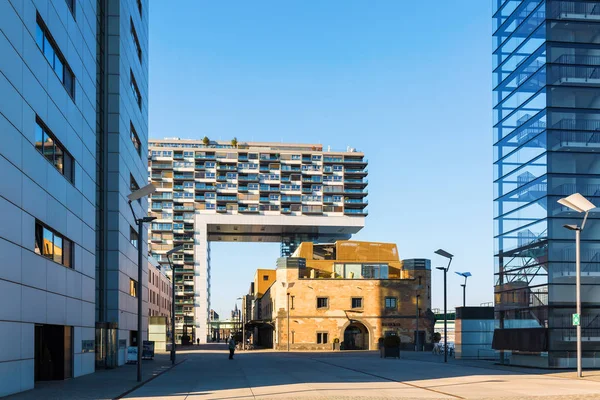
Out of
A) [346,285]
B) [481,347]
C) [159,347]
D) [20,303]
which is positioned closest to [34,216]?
[20,303]

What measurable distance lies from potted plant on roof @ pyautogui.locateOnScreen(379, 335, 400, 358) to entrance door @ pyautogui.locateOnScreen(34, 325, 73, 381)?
95.8ft

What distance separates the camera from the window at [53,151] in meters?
28.3

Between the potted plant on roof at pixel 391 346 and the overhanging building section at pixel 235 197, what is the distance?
95.5 meters

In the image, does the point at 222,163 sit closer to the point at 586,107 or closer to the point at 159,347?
the point at 159,347

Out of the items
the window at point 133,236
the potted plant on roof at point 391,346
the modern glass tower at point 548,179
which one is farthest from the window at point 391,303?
the modern glass tower at point 548,179

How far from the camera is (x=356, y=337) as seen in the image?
282 ft

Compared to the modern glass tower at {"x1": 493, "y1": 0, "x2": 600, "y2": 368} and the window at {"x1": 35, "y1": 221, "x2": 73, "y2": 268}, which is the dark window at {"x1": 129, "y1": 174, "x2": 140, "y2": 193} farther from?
the modern glass tower at {"x1": 493, "y1": 0, "x2": 600, "y2": 368}

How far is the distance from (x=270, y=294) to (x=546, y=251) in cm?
6122

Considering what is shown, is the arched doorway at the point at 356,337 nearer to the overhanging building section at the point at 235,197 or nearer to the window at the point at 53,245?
the window at the point at 53,245

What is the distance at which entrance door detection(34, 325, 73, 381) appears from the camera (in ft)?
103

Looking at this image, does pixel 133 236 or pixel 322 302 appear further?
pixel 322 302

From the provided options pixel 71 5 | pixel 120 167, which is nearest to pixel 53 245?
pixel 71 5

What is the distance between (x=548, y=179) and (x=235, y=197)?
116295mm

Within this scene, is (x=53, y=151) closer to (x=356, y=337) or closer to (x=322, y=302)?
(x=322, y=302)
